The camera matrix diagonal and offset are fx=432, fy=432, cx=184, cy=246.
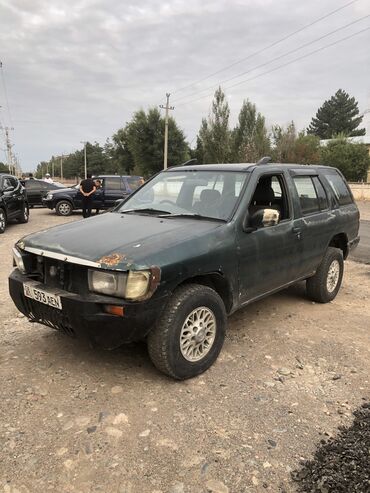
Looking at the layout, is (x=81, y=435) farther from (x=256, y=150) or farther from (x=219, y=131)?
(x=219, y=131)

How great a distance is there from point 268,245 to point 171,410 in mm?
1854

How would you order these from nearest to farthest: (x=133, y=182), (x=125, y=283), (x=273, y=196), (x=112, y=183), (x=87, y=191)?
(x=125, y=283)
(x=273, y=196)
(x=87, y=191)
(x=112, y=183)
(x=133, y=182)

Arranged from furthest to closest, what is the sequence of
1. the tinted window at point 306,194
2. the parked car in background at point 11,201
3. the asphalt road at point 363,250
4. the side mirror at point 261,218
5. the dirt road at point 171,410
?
1. the parked car in background at point 11,201
2. the asphalt road at point 363,250
3. the tinted window at point 306,194
4. the side mirror at point 261,218
5. the dirt road at point 171,410

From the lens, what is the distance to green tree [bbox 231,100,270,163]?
41.1 m

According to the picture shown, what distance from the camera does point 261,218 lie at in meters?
3.96

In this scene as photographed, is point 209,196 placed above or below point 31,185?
above

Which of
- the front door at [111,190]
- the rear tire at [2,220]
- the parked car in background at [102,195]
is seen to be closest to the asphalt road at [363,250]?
the parked car in background at [102,195]

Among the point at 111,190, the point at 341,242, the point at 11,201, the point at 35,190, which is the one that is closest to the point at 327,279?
the point at 341,242

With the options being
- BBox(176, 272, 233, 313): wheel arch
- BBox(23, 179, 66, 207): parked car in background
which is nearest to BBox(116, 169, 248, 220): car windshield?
BBox(176, 272, 233, 313): wheel arch

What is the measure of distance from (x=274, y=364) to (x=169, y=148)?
42.7m

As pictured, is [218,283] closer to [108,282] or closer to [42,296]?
[108,282]

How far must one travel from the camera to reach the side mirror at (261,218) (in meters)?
3.89

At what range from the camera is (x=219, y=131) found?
144ft

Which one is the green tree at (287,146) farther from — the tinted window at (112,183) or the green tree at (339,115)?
the green tree at (339,115)
